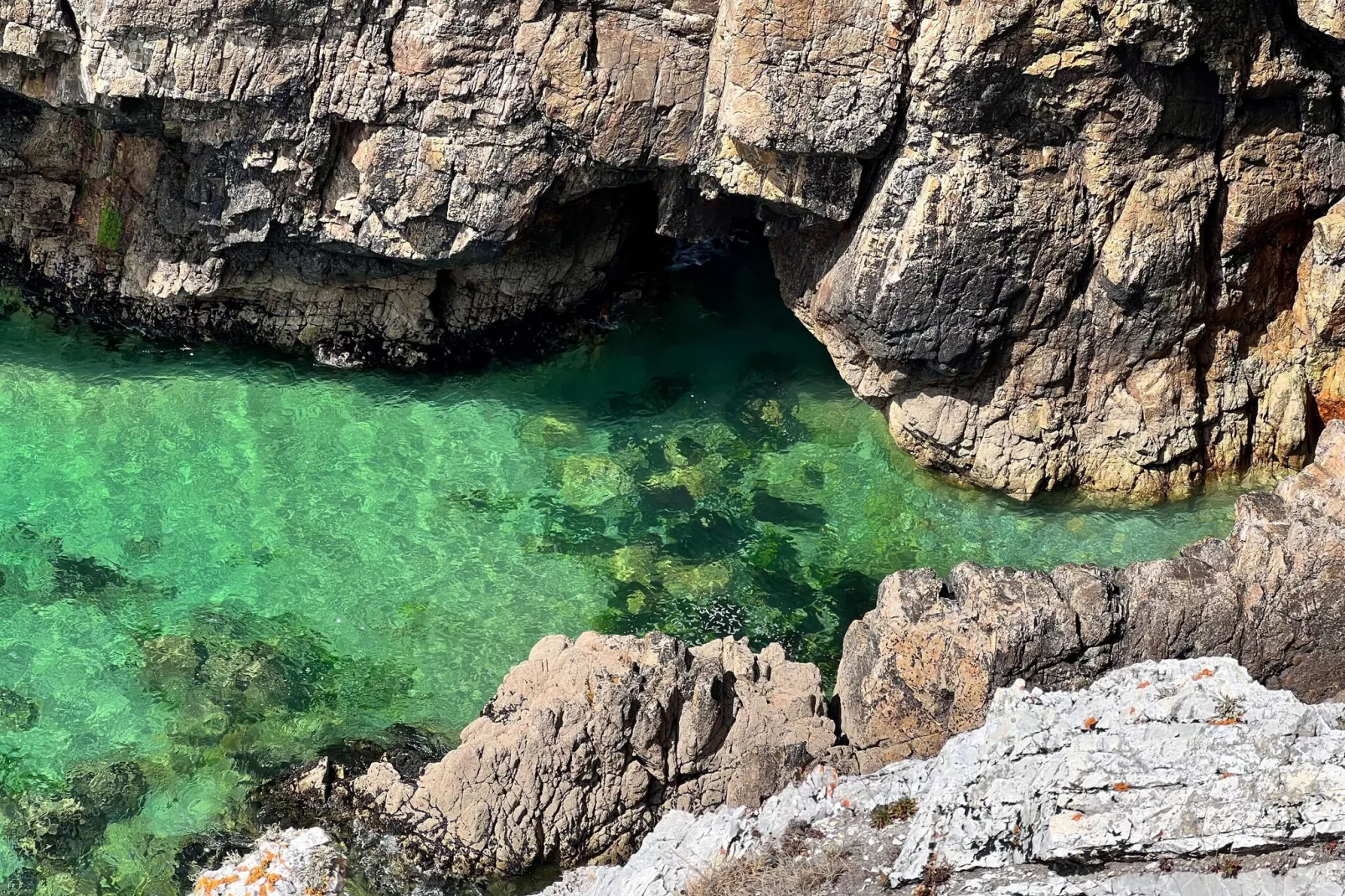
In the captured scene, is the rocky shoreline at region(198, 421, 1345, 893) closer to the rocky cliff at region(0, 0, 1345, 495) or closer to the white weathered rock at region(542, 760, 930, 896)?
the white weathered rock at region(542, 760, 930, 896)

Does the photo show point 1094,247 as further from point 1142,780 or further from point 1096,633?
point 1142,780

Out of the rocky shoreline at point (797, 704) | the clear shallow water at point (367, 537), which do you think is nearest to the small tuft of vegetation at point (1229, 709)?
the rocky shoreline at point (797, 704)

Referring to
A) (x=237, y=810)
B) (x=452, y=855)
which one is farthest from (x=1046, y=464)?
(x=237, y=810)

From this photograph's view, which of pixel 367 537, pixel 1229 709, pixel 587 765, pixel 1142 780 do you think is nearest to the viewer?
pixel 1142 780

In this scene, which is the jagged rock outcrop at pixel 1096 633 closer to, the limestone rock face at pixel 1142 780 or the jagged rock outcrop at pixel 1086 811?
the jagged rock outcrop at pixel 1086 811

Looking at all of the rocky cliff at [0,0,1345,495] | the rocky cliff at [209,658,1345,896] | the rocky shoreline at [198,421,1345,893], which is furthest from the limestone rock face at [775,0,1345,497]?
the rocky cliff at [209,658,1345,896]

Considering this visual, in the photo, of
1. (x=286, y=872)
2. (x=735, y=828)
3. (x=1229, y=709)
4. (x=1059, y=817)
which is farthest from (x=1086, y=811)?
(x=286, y=872)

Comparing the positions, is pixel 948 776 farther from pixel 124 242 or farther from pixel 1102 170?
pixel 124 242
